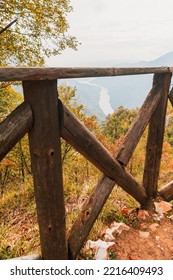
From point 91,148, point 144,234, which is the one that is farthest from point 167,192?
point 91,148

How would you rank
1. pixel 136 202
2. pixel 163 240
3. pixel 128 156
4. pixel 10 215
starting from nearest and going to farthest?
pixel 128 156
pixel 163 240
pixel 136 202
pixel 10 215

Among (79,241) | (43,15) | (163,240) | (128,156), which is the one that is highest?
(43,15)

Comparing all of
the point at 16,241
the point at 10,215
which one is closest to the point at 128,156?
the point at 16,241

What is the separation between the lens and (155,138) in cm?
323

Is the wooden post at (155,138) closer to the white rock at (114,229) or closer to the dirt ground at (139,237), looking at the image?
the dirt ground at (139,237)

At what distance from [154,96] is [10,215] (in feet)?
10.8

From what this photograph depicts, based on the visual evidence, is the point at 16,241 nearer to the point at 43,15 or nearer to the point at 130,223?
the point at 130,223

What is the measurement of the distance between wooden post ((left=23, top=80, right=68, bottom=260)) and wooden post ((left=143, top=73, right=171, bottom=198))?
1.85m

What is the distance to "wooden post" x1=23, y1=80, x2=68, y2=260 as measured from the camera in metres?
1.48

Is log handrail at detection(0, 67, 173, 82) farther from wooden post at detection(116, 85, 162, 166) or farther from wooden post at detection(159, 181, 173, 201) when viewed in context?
wooden post at detection(159, 181, 173, 201)

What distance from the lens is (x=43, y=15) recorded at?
7.42 meters

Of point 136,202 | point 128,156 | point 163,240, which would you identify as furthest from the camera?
point 136,202

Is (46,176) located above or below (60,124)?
below

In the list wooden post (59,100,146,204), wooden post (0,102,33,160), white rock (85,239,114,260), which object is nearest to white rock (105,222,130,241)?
white rock (85,239,114,260)
